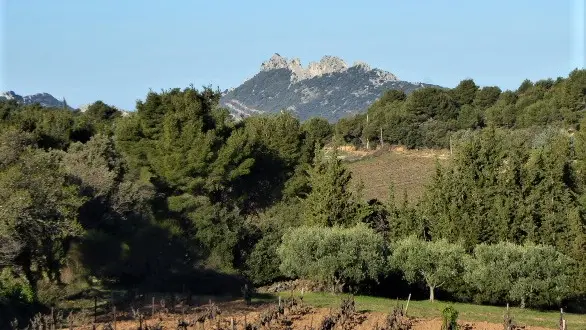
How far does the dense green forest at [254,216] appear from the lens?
91.6 ft

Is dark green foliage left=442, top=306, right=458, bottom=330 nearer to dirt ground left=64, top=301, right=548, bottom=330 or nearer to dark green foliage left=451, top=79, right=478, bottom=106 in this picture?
dirt ground left=64, top=301, right=548, bottom=330

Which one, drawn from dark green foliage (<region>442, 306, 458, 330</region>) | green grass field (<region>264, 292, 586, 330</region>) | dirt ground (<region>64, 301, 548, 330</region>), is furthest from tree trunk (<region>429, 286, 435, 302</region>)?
dark green foliage (<region>442, 306, 458, 330</region>)

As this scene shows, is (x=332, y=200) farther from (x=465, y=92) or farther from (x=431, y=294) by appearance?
(x=465, y=92)

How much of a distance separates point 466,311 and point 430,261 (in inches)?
169

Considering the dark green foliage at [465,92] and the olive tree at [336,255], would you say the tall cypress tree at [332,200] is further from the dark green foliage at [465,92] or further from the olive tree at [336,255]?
the dark green foliage at [465,92]

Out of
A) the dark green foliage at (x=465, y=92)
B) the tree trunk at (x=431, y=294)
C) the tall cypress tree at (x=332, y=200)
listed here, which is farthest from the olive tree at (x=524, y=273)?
the dark green foliage at (x=465, y=92)

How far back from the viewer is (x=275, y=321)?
2491 centimetres

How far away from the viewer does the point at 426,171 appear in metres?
68.1

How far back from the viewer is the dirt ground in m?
23.5

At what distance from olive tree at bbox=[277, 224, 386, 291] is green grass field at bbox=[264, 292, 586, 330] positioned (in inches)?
41.9

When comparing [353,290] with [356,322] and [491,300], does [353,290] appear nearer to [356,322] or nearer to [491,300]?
[491,300]

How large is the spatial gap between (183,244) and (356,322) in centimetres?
1499

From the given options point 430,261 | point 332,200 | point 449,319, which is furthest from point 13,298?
point 332,200

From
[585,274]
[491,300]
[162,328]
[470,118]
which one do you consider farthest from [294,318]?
[470,118]
